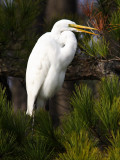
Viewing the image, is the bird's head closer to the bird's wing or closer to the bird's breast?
the bird's wing

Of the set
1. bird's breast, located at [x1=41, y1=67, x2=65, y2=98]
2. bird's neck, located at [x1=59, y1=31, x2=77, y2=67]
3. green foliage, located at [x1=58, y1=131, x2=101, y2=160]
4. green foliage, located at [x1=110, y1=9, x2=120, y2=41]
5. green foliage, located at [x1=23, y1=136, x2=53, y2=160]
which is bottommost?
green foliage, located at [x1=23, y1=136, x2=53, y2=160]

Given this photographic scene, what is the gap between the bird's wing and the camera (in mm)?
1530

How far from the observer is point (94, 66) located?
1.51m

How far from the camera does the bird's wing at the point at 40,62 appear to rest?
1.53 meters

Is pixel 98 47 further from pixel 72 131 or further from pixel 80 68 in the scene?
pixel 72 131

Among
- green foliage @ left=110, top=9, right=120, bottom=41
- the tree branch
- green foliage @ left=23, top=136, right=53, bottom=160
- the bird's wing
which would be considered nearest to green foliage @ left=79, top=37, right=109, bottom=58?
green foliage @ left=110, top=9, right=120, bottom=41

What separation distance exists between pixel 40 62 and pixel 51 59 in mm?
63

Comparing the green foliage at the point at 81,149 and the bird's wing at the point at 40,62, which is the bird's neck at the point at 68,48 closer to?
the bird's wing at the point at 40,62

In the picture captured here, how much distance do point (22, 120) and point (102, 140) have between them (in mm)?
261

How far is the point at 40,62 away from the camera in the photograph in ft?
5.15

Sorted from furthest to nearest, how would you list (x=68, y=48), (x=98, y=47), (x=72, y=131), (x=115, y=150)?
(x=68, y=48) < (x=98, y=47) < (x=72, y=131) < (x=115, y=150)

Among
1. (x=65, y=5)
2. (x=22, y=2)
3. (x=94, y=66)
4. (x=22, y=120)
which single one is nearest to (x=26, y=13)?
(x=22, y=2)

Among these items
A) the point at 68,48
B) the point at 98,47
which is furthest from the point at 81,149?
the point at 68,48

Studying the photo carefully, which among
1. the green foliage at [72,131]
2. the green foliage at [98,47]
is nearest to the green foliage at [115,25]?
the green foliage at [98,47]
